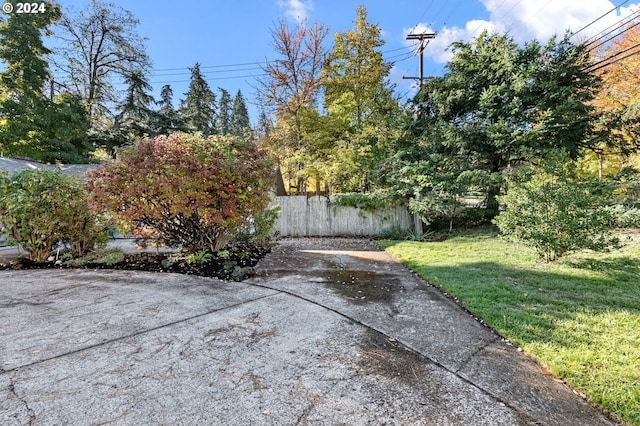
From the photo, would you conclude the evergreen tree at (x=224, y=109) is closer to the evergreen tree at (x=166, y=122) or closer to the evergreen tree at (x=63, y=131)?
the evergreen tree at (x=166, y=122)

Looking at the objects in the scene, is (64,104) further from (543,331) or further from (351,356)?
(543,331)

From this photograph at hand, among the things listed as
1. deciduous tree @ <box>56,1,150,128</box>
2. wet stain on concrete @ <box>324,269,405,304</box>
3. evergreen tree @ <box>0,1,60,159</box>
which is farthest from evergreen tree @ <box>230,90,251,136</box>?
wet stain on concrete @ <box>324,269,405,304</box>

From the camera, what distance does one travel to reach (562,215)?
473 centimetres

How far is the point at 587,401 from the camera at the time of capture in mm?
1764

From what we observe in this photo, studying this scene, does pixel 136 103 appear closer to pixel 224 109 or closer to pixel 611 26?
pixel 224 109

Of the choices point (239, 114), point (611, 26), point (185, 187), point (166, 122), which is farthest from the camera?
point (239, 114)

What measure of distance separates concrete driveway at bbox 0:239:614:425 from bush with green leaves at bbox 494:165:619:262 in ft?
9.26

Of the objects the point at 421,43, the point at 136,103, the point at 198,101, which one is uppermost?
the point at 198,101

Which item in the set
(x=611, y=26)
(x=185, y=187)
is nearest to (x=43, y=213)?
(x=185, y=187)

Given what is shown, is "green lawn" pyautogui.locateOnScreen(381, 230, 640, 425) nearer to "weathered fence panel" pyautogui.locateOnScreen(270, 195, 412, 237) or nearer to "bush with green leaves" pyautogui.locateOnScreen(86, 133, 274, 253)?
"bush with green leaves" pyautogui.locateOnScreen(86, 133, 274, 253)

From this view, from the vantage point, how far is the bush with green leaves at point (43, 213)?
5117 mm

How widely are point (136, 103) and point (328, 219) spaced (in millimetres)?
17350

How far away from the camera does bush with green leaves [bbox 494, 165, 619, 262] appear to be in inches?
182

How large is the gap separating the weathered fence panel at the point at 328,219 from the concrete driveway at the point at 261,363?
6.36 metres
